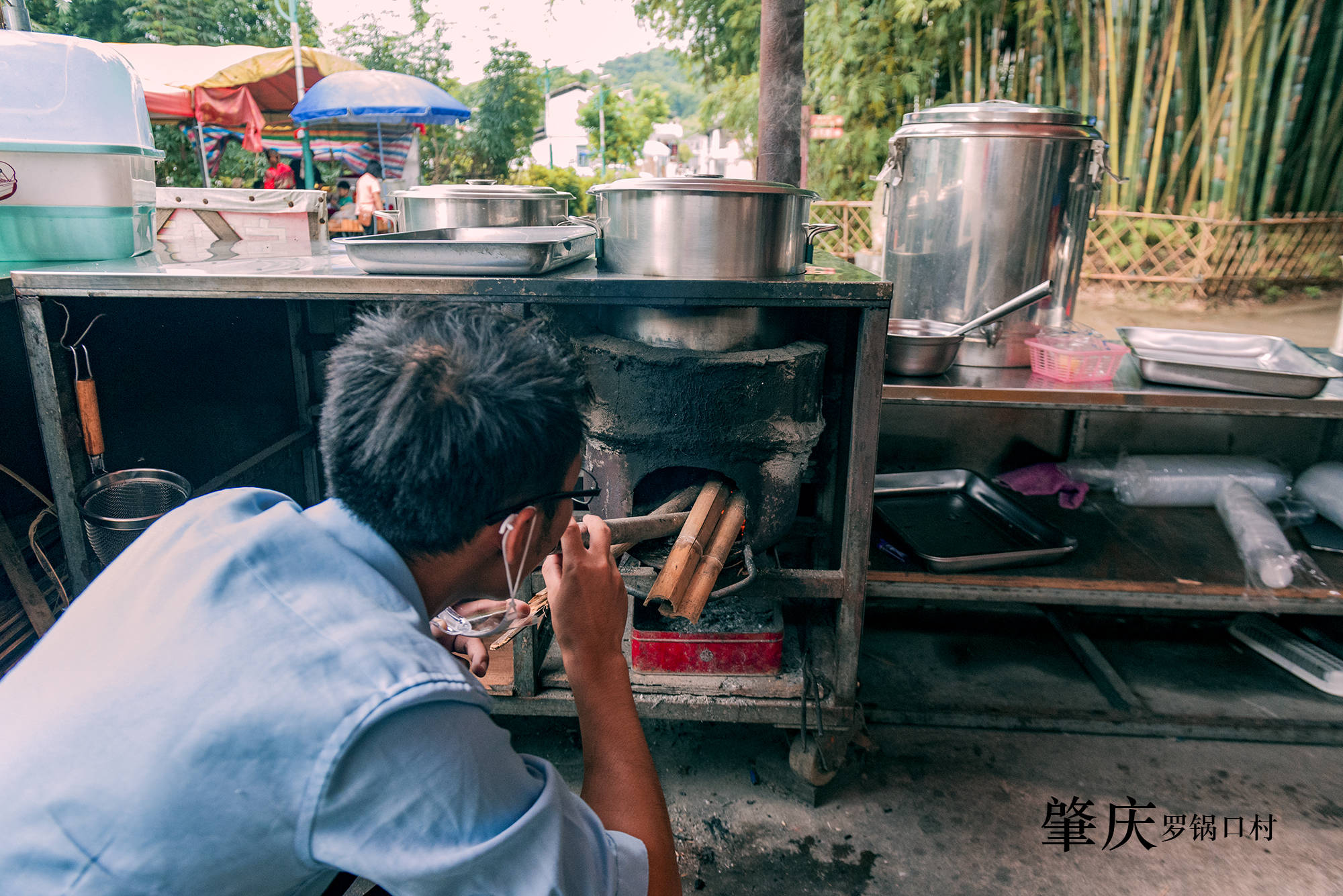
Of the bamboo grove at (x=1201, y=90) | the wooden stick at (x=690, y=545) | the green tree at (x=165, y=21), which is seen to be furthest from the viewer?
the green tree at (x=165, y=21)

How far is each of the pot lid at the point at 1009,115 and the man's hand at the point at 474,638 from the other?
7.03ft

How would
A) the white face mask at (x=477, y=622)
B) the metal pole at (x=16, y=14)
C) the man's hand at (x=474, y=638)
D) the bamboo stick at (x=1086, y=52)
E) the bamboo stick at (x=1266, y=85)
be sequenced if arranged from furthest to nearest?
the bamboo stick at (x=1086, y=52) < the bamboo stick at (x=1266, y=85) < the metal pole at (x=16, y=14) < the man's hand at (x=474, y=638) < the white face mask at (x=477, y=622)

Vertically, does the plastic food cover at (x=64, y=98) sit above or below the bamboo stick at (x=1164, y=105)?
below

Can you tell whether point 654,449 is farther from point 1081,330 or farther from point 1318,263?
point 1318,263

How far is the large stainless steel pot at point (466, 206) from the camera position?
256 centimetres

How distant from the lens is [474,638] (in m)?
1.64

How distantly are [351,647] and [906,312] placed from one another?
2576mm

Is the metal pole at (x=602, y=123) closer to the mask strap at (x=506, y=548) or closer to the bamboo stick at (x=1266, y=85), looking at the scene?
the bamboo stick at (x=1266, y=85)

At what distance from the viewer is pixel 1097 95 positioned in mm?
6637

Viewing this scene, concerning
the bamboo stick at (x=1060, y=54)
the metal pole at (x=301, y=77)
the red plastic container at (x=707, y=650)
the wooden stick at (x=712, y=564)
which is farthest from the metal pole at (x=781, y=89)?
the metal pole at (x=301, y=77)

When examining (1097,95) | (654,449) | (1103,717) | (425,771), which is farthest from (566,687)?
(1097,95)

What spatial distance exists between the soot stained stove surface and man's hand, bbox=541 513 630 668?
79 cm

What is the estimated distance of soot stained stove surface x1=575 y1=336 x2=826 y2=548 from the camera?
2.11 m

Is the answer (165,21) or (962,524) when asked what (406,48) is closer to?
(165,21)
